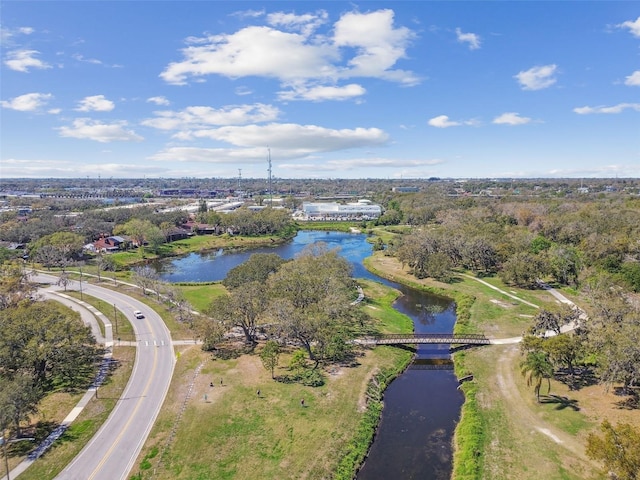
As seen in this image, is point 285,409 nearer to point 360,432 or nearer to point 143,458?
point 360,432

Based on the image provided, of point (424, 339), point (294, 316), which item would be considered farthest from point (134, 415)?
point (424, 339)

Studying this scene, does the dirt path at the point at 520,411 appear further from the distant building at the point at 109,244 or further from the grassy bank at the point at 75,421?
the distant building at the point at 109,244

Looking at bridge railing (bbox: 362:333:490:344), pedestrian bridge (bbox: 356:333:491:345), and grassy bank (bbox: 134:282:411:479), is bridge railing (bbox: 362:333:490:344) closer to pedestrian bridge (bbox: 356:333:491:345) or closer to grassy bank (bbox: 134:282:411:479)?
pedestrian bridge (bbox: 356:333:491:345)

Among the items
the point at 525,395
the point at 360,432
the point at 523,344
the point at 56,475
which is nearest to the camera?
the point at 56,475

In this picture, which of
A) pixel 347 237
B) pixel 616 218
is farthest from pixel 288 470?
pixel 347 237

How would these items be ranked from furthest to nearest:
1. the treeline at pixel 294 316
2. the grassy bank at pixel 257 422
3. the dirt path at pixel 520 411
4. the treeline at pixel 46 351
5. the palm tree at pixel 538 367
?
1. the treeline at pixel 294 316
2. the treeline at pixel 46 351
3. the palm tree at pixel 538 367
4. the dirt path at pixel 520 411
5. the grassy bank at pixel 257 422

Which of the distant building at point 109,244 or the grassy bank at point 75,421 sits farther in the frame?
the distant building at point 109,244

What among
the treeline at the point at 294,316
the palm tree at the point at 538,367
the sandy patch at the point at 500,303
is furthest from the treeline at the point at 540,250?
the palm tree at the point at 538,367

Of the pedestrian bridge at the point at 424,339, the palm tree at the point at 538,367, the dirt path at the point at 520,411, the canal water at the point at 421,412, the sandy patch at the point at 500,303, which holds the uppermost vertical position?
the palm tree at the point at 538,367
